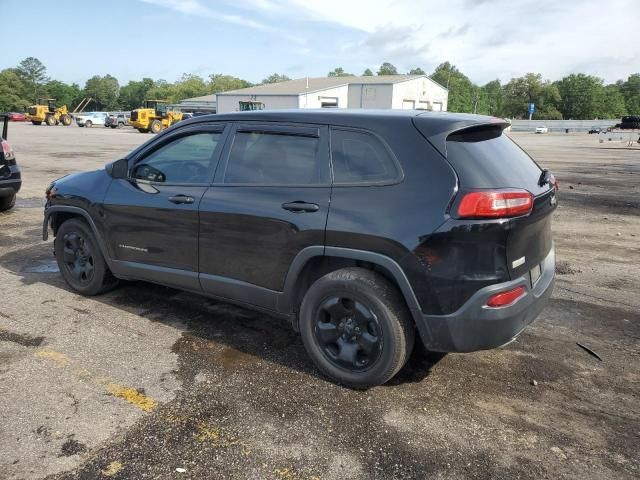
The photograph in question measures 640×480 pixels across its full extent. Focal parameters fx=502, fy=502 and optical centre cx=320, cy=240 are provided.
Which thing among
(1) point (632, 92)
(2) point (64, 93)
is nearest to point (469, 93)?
(1) point (632, 92)

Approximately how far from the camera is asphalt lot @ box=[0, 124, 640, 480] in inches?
102

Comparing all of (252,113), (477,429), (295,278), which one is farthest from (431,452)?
(252,113)

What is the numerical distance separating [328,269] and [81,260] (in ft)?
9.23

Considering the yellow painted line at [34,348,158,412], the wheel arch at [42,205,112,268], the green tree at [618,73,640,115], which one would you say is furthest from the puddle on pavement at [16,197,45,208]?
the green tree at [618,73,640,115]

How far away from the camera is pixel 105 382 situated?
3312 mm

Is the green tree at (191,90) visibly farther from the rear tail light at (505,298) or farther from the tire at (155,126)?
the rear tail light at (505,298)

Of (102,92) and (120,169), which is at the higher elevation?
(102,92)

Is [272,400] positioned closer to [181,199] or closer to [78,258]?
[181,199]

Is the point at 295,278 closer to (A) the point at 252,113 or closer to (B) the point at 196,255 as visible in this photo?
(B) the point at 196,255

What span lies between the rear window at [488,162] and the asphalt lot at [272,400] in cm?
136

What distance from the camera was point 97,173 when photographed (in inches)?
185

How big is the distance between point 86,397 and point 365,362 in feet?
5.79

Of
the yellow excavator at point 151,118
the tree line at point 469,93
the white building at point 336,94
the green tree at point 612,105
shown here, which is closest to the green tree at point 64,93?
the tree line at point 469,93

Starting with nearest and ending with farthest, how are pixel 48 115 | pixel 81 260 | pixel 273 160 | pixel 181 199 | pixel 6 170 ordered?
pixel 273 160
pixel 181 199
pixel 81 260
pixel 6 170
pixel 48 115
